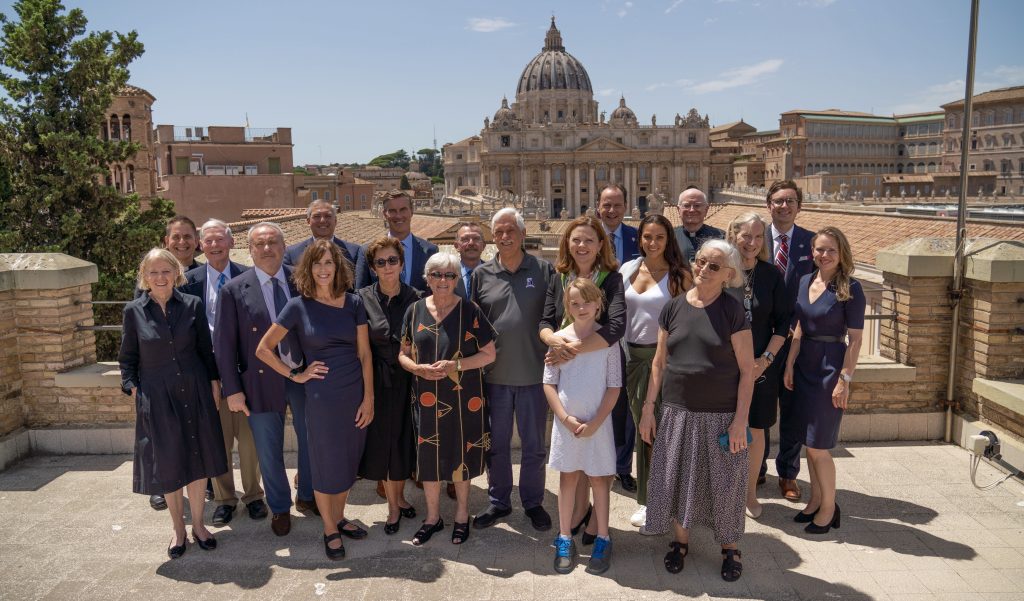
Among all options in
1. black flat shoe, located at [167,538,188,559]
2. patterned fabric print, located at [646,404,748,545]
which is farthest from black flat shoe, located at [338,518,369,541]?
Result: patterned fabric print, located at [646,404,748,545]

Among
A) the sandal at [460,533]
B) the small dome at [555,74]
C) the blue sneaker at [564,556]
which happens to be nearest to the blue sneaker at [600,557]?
the blue sneaker at [564,556]

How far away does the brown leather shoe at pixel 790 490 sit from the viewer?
15.5 feet

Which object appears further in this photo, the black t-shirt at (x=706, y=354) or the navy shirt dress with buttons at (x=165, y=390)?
the navy shirt dress with buttons at (x=165, y=390)

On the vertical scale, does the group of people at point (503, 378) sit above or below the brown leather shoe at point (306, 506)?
above

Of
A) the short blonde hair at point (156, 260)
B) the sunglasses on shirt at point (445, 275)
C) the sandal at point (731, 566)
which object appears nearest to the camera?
the sandal at point (731, 566)

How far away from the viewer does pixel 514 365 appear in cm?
430

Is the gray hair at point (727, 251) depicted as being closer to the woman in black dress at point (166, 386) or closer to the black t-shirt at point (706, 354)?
the black t-shirt at point (706, 354)

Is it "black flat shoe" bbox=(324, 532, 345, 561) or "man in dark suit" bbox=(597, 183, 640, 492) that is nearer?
"black flat shoe" bbox=(324, 532, 345, 561)

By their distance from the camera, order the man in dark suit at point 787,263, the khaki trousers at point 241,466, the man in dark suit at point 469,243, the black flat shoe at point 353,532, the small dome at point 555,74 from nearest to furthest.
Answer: the black flat shoe at point 353,532 < the man in dark suit at point 787,263 < the khaki trousers at point 241,466 < the man in dark suit at point 469,243 < the small dome at point 555,74

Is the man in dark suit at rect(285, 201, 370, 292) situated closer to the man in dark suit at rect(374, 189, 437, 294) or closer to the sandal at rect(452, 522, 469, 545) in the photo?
the man in dark suit at rect(374, 189, 437, 294)

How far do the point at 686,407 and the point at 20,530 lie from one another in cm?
411

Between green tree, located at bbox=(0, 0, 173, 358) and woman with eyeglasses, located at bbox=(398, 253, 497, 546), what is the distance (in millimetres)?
12390

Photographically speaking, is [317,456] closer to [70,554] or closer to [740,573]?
[70,554]

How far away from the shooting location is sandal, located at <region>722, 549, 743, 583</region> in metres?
3.72
